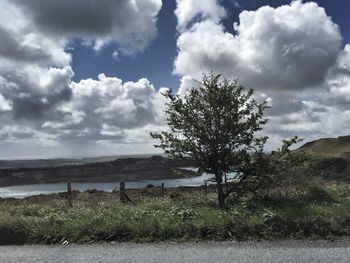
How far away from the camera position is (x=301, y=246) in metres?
8.06

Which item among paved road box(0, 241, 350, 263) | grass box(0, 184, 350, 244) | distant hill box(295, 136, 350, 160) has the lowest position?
paved road box(0, 241, 350, 263)

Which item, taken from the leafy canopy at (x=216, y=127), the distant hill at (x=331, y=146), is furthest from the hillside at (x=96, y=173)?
the leafy canopy at (x=216, y=127)

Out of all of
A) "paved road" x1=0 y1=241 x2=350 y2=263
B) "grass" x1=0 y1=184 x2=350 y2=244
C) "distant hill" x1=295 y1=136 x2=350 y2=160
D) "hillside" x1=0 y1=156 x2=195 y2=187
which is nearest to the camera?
"paved road" x1=0 y1=241 x2=350 y2=263

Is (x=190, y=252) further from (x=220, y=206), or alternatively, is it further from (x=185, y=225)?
(x=220, y=206)

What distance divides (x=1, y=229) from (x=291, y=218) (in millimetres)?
5469

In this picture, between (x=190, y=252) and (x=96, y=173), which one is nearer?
(x=190, y=252)

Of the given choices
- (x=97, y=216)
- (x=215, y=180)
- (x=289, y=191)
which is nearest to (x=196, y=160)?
(x=215, y=180)

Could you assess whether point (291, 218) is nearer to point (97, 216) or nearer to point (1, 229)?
point (97, 216)

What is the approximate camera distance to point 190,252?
787 centimetres

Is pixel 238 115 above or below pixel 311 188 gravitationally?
above


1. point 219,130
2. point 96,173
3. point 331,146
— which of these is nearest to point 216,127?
point 219,130

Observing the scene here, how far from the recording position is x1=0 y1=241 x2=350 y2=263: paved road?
7375mm

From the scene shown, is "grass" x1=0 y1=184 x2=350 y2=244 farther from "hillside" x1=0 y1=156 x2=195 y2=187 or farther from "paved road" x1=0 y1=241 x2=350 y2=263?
"hillside" x1=0 y1=156 x2=195 y2=187

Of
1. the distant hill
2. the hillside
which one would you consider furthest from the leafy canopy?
the hillside
